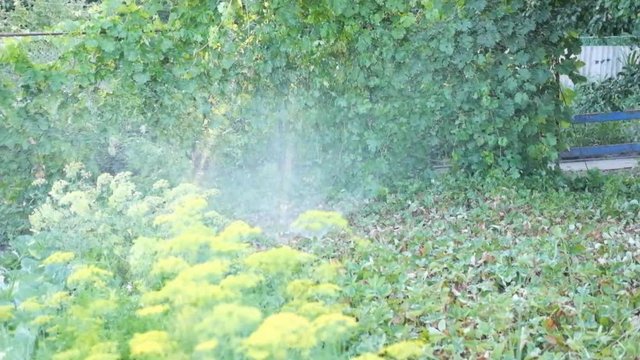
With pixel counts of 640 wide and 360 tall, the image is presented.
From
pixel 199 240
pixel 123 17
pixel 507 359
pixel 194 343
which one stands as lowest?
pixel 507 359

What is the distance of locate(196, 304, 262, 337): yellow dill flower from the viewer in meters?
1.85

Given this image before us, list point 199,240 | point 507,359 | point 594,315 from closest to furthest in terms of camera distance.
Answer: point 199,240 < point 507,359 < point 594,315

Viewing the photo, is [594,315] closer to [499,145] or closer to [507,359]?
[507,359]

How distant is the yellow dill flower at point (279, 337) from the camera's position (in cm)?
175

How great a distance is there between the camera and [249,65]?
18.9ft

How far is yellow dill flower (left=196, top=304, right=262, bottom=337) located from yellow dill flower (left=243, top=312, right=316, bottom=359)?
0.16 ft

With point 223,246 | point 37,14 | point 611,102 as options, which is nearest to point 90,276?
point 223,246

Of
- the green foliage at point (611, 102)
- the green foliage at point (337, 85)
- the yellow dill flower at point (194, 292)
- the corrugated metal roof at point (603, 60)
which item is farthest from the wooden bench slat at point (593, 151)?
the yellow dill flower at point (194, 292)

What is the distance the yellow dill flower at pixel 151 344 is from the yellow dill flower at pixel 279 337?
0.22 meters

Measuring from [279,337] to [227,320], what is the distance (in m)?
0.17

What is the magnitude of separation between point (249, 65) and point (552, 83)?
7.85 ft

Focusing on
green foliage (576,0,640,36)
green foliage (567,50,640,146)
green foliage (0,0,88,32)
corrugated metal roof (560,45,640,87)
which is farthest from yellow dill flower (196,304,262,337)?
corrugated metal roof (560,45,640,87)

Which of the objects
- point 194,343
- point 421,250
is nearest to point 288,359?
point 194,343

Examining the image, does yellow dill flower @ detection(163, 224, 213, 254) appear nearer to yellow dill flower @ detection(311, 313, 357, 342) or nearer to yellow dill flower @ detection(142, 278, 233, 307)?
yellow dill flower @ detection(142, 278, 233, 307)
